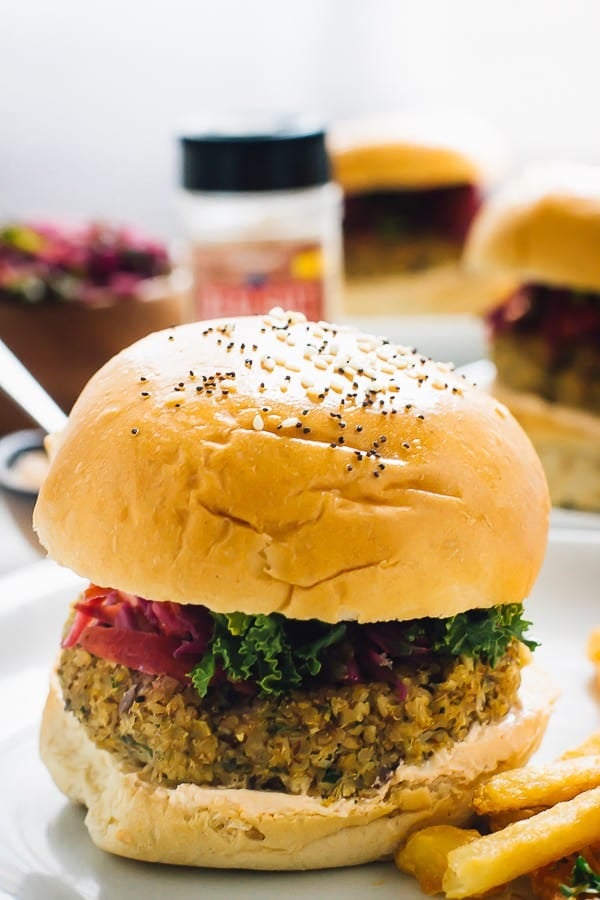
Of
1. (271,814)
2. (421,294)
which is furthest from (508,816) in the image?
(421,294)

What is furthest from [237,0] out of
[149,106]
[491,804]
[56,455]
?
[491,804]

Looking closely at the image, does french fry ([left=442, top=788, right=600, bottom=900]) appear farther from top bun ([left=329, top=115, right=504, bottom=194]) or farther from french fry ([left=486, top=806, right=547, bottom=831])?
top bun ([left=329, top=115, right=504, bottom=194])

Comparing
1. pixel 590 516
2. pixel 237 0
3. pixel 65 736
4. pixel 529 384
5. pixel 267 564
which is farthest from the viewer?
pixel 237 0

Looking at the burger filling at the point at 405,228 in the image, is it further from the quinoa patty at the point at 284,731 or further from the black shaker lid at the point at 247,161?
the quinoa patty at the point at 284,731

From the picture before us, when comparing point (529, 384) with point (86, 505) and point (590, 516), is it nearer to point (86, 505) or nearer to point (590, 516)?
point (590, 516)

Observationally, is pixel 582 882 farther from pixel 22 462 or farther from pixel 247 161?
pixel 247 161

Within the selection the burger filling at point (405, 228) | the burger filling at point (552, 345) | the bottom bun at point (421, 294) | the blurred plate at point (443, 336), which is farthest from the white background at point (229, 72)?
the burger filling at point (552, 345)
